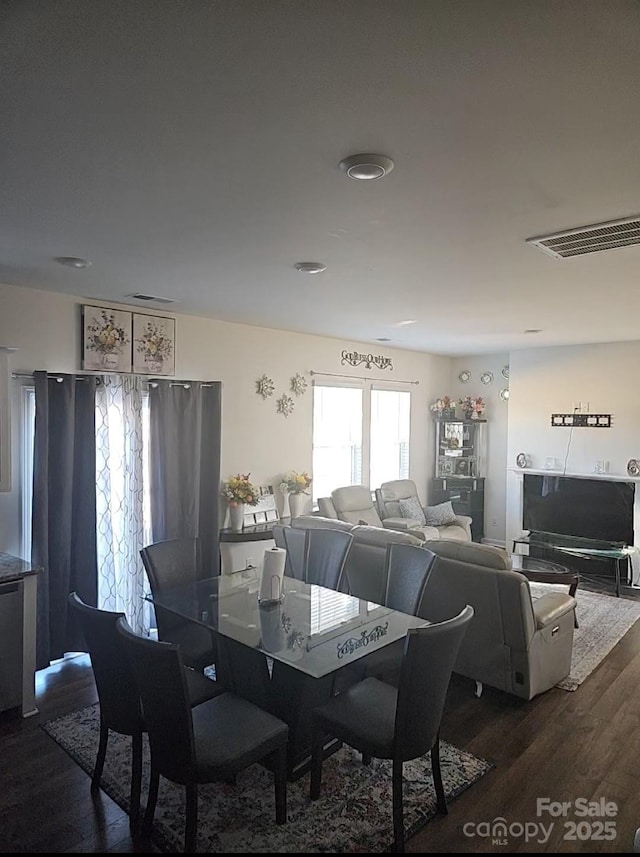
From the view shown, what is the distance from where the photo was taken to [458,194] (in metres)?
2.15

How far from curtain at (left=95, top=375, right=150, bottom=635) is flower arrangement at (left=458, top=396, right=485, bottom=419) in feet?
15.5

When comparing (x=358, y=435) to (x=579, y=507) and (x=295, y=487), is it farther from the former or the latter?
(x=579, y=507)

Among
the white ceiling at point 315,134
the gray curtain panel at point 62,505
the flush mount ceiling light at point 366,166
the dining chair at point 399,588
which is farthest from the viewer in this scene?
the gray curtain panel at point 62,505

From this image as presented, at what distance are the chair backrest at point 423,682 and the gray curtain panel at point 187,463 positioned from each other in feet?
9.37

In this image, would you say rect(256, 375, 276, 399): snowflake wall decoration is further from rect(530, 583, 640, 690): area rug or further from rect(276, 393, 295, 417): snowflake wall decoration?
rect(530, 583, 640, 690): area rug

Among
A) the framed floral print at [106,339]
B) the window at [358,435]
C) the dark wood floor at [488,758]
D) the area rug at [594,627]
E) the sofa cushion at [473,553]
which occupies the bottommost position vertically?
the dark wood floor at [488,758]

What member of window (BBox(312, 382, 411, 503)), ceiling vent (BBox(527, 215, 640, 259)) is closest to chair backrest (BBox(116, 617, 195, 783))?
ceiling vent (BBox(527, 215, 640, 259))

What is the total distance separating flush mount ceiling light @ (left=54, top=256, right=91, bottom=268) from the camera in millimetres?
3102

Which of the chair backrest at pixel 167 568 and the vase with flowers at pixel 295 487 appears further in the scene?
the vase with flowers at pixel 295 487

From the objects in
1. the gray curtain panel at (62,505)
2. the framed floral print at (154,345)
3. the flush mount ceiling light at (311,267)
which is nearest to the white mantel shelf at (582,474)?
the framed floral print at (154,345)

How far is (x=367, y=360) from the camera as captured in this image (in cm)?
678

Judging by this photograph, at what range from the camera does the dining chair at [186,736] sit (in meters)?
2.07

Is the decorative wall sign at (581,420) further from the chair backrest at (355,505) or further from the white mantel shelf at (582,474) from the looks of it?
the chair backrest at (355,505)

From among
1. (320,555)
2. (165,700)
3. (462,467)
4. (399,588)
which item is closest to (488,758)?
(399,588)
